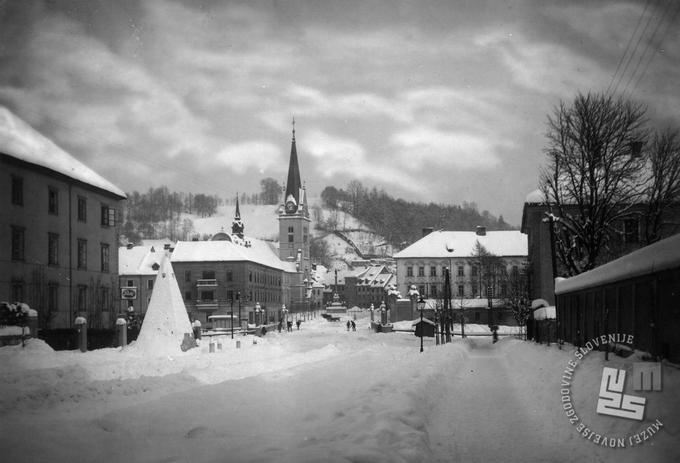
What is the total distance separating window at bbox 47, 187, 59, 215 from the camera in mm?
11502

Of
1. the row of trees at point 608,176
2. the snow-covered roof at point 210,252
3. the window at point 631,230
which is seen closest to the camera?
the row of trees at point 608,176

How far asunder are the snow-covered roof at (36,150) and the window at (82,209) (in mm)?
985

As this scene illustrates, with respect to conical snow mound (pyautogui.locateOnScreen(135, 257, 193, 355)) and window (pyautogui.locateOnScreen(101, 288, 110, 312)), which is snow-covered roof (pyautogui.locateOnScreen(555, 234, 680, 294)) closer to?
window (pyautogui.locateOnScreen(101, 288, 110, 312))

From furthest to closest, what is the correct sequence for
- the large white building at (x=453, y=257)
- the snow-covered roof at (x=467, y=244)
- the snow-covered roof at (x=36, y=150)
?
the snow-covered roof at (x=467, y=244) → the large white building at (x=453, y=257) → the snow-covered roof at (x=36, y=150)

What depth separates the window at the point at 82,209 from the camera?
12702 millimetres

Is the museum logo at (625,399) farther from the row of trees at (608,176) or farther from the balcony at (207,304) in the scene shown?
the balcony at (207,304)

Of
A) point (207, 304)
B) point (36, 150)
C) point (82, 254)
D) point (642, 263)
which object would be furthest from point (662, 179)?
point (207, 304)

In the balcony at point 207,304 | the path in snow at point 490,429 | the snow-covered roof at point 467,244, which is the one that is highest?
the snow-covered roof at point 467,244

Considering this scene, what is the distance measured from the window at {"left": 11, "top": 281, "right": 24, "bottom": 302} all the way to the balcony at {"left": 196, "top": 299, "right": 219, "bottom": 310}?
66.0 m

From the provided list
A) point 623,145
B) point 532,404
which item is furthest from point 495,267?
point 532,404

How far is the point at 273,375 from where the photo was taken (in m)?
18.7

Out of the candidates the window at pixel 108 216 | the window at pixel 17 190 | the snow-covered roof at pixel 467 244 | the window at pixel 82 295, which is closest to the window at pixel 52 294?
the window at pixel 82 295

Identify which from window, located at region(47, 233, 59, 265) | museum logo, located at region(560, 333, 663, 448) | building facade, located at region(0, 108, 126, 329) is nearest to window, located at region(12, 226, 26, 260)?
building facade, located at region(0, 108, 126, 329)

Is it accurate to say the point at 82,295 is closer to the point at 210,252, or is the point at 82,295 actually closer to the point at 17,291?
the point at 17,291
